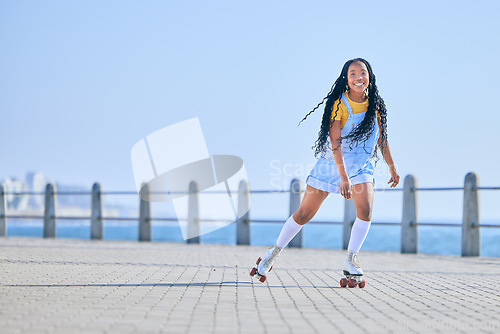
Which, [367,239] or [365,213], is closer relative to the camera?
[365,213]

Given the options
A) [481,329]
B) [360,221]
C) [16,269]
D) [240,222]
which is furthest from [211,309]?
[240,222]

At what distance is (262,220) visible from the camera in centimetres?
1589

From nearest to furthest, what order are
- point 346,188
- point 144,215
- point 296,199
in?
point 346,188 < point 296,199 < point 144,215

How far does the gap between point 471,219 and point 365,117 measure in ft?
23.0

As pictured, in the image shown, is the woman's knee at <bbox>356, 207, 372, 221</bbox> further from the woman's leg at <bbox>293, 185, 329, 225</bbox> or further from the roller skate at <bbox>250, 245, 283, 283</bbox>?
the roller skate at <bbox>250, 245, 283, 283</bbox>

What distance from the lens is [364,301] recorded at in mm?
5406

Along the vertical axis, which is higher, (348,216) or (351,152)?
(351,152)

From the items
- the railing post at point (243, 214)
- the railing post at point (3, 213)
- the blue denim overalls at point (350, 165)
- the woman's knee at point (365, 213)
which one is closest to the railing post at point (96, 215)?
the railing post at point (3, 213)

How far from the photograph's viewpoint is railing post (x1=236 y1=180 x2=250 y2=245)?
15.5 meters

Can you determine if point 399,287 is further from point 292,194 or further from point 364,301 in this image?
point 292,194

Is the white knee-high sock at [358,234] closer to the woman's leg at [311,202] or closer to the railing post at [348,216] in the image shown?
the woman's leg at [311,202]

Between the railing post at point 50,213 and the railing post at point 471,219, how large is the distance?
10.5 meters

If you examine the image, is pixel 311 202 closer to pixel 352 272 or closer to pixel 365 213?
pixel 365 213

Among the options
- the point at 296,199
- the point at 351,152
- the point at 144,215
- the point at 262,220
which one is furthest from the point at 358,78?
the point at 144,215
